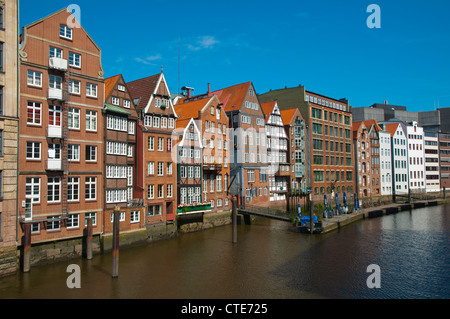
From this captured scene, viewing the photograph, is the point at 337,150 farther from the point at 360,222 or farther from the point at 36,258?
the point at 36,258

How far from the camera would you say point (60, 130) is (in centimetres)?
3073

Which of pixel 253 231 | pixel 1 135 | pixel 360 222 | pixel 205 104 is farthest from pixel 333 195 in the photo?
pixel 1 135

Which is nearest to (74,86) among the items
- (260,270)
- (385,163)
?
(260,270)

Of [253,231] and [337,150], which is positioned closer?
[253,231]

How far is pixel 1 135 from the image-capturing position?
2684 cm

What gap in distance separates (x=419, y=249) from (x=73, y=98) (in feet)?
125

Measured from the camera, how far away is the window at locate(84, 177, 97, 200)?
33.1 meters

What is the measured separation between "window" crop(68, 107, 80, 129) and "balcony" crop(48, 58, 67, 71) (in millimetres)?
3604

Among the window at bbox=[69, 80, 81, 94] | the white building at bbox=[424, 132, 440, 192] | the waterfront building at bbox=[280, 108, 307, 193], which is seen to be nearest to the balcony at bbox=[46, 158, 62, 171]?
the window at bbox=[69, 80, 81, 94]

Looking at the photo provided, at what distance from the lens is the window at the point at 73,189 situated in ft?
104

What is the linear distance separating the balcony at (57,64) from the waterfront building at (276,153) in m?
38.4

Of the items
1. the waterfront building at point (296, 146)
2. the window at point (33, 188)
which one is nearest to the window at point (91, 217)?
the window at point (33, 188)

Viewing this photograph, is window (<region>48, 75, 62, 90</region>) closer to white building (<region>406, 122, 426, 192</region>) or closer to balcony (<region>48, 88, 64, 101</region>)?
balcony (<region>48, 88, 64, 101</region>)

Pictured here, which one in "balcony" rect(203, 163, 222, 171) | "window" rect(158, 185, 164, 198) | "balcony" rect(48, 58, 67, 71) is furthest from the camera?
"balcony" rect(203, 163, 222, 171)
